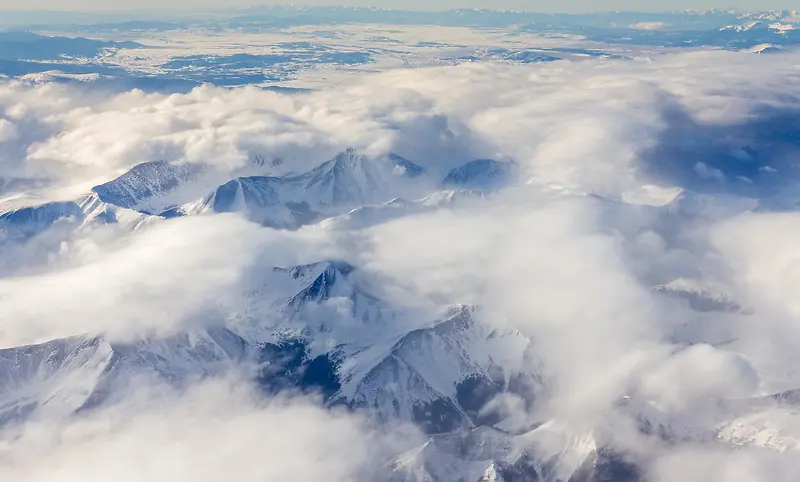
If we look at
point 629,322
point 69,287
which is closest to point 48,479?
point 69,287

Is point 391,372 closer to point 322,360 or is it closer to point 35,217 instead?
point 322,360

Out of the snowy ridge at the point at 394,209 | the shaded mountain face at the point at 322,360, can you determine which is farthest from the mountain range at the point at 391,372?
the snowy ridge at the point at 394,209

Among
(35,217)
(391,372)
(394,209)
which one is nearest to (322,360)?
(391,372)

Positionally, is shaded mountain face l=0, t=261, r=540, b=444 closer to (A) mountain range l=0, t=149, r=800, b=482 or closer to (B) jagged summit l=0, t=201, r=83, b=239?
(A) mountain range l=0, t=149, r=800, b=482

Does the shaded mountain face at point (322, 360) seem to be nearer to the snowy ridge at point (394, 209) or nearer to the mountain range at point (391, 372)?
the mountain range at point (391, 372)

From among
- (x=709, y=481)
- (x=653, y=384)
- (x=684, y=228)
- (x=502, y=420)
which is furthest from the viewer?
(x=684, y=228)

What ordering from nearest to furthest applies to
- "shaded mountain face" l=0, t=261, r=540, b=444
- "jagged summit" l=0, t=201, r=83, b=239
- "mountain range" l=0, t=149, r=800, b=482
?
"mountain range" l=0, t=149, r=800, b=482 → "shaded mountain face" l=0, t=261, r=540, b=444 → "jagged summit" l=0, t=201, r=83, b=239

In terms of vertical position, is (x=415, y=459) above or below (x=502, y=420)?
above

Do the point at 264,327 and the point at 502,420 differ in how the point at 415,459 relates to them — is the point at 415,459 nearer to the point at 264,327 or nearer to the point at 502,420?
the point at 502,420

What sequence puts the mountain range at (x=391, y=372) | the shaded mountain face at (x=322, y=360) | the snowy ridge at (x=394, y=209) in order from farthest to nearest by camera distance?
the snowy ridge at (x=394, y=209)
the shaded mountain face at (x=322, y=360)
the mountain range at (x=391, y=372)

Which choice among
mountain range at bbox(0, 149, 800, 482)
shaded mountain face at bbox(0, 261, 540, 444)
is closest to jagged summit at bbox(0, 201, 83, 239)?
mountain range at bbox(0, 149, 800, 482)

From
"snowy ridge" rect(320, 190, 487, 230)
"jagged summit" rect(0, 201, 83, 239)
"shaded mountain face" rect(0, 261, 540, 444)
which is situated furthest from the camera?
"jagged summit" rect(0, 201, 83, 239)
